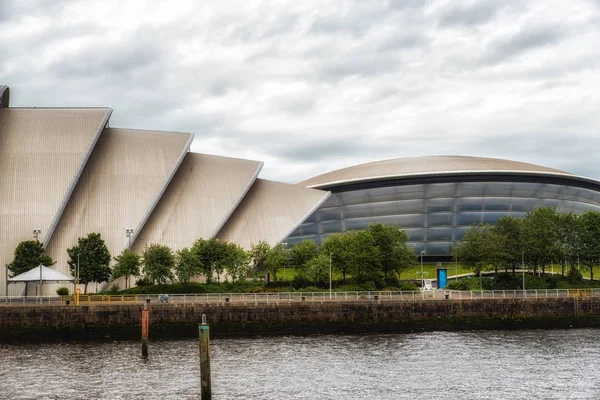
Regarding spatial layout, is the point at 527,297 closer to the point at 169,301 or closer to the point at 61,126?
the point at 169,301

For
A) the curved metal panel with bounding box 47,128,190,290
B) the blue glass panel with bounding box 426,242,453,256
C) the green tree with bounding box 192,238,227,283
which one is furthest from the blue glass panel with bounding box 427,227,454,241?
the curved metal panel with bounding box 47,128,190,290

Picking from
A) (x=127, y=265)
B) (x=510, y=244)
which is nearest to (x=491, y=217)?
(x=510, y=244)

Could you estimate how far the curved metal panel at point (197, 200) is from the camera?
7438cm

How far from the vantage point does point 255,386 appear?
38.3 meters

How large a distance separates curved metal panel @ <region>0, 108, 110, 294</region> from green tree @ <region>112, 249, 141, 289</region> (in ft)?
20.2

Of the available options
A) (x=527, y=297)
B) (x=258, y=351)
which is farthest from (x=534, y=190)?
(x=258, y=351)

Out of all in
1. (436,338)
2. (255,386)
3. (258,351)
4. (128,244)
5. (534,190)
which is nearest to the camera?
(255,386)

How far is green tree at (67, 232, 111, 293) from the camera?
68.5m

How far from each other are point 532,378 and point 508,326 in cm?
2074

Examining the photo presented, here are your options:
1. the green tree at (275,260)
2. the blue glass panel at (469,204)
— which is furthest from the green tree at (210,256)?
the blue glass panel at (469,204)

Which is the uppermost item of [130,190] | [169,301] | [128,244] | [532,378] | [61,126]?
[61,126]

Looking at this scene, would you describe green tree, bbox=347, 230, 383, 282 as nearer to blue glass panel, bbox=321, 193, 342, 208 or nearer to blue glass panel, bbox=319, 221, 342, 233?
blue glass panel, bbox=319, 221, 342, 233

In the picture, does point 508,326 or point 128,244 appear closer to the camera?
point 508,326

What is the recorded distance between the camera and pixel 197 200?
76188 mm
